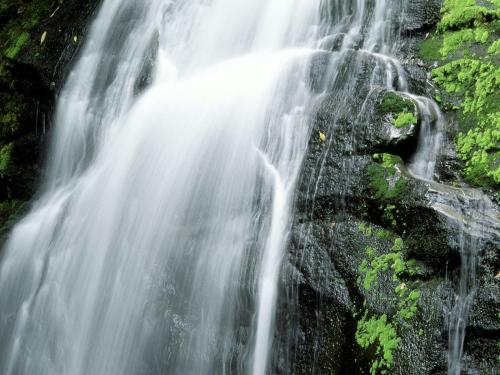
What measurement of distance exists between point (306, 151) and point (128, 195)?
86.9 inches

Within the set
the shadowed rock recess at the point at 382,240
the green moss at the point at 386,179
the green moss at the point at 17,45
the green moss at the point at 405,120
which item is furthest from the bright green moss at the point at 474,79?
the green moss at the point at 17,45

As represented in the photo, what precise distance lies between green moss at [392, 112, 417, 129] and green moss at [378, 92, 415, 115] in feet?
0.14

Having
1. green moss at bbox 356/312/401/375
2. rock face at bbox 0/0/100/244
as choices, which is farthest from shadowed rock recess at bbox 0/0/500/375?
rock face at bbox 0/0/100/244

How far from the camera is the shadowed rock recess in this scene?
3.42 meters

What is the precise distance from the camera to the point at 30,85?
789 cm

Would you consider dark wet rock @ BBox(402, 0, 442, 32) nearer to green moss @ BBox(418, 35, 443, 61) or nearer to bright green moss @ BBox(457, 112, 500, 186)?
green moss @ BBox(418, 35, 443, 61)

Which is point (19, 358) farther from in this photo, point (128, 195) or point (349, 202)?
point (349, 202)

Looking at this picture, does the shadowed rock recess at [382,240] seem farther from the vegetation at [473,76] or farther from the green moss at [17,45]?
the green moss at [17,45]

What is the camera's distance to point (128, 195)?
566 centimetres

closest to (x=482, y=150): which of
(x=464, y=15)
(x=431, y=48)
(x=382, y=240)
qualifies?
(x=382, y=240)

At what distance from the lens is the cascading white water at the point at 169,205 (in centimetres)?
446

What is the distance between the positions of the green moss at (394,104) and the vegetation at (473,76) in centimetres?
53

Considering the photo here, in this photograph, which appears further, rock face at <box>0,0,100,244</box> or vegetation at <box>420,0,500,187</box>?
rock face at <box>0,0,100,244</box>

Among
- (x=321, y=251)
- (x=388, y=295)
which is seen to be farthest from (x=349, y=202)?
(x=388, y=295)
